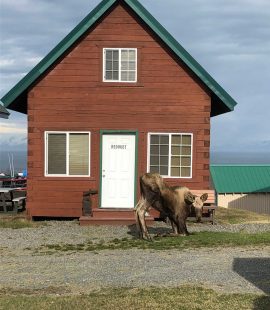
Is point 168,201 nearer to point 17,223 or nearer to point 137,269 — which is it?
point 137,269

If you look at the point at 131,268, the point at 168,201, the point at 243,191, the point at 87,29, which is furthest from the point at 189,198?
the point at 243,191

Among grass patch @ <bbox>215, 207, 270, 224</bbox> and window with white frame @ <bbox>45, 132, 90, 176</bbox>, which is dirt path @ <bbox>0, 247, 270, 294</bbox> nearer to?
window with white frame @ <bbox>45, 132, 90, 176</bbox>

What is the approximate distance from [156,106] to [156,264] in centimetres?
800

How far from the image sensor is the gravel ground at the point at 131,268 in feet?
26.6

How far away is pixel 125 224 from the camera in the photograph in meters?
15.8

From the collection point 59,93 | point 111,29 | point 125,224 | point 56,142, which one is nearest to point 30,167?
point 56,142

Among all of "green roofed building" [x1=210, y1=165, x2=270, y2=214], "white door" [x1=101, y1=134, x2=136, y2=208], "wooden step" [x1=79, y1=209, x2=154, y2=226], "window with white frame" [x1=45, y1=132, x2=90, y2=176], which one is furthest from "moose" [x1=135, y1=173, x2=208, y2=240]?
"green roofed building" [x1=210, y1=165, x2=270, y2=214]

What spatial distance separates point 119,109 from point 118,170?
2.00 metres

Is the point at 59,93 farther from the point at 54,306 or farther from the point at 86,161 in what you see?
the point at 54,306

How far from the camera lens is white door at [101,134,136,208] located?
16859 millimetres

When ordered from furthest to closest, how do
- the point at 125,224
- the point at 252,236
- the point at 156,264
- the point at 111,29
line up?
the point at 111,29 < the point at 125,224 < the point at 252,236 < the point at 156,264

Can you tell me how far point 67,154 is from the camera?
16.9 metres

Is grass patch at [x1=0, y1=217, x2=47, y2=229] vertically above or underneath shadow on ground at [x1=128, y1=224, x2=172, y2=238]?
underneath

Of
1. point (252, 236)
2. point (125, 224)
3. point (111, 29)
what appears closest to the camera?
point (252, 236)
